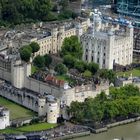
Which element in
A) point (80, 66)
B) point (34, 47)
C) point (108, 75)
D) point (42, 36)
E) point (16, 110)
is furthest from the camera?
point (42, 36)

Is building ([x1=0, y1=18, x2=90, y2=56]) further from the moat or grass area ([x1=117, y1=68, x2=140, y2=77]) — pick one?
the moat

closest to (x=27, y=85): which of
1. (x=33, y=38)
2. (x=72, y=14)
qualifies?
(x=33, y=38)

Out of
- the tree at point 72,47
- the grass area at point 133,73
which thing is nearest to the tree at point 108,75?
the grass area at point 133,73

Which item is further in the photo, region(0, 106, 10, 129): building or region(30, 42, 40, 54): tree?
region(30, 42, 40, 54): tree

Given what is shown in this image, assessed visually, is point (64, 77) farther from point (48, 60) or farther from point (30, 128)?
point (30, 128)

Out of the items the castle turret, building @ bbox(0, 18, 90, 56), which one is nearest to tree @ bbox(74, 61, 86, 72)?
building @ bbox(0, 18, 90, 56)

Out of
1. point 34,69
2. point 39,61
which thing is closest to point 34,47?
point 39,61
